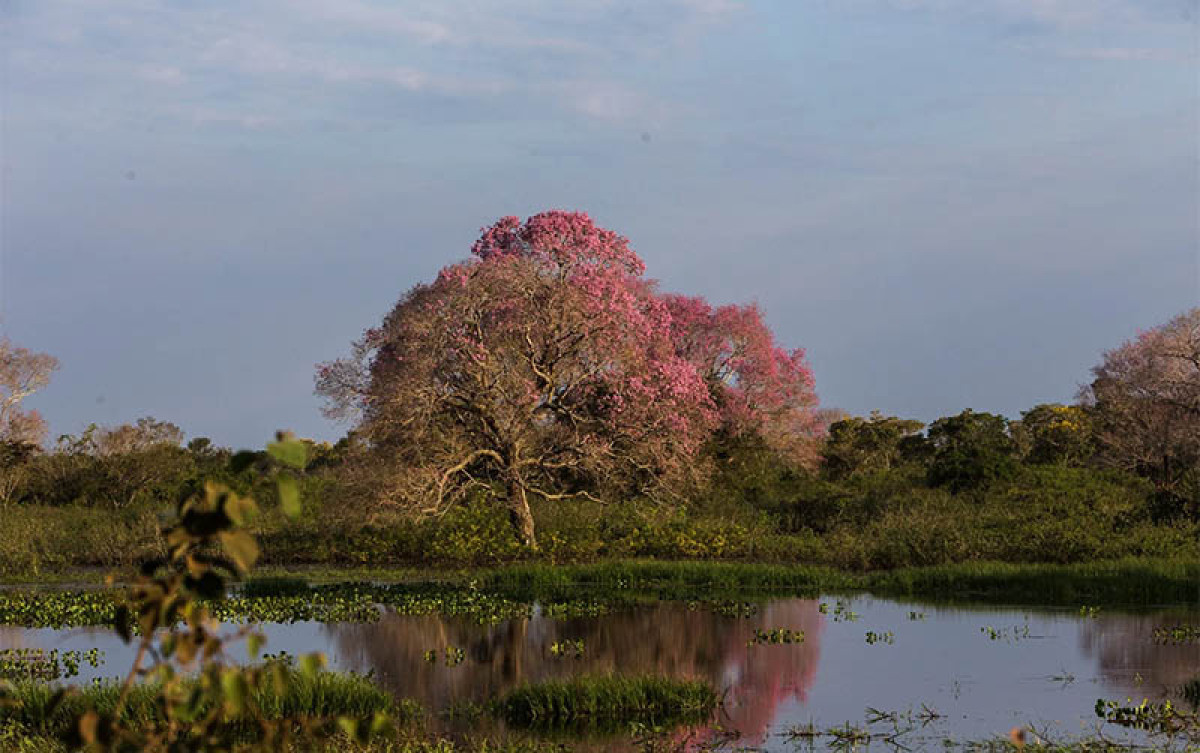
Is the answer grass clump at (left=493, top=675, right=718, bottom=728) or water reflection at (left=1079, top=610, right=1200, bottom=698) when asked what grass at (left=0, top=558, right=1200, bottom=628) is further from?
grass clump at (left=493, top=675, right=718, bottom=728)

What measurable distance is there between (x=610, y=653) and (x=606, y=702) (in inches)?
193

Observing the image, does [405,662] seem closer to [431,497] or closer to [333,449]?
[431,497]

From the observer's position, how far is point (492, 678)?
62.2 feet

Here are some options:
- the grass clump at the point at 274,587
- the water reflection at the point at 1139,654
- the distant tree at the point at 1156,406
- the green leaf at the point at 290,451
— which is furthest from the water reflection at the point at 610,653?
the distant tree at the point at 1156,406

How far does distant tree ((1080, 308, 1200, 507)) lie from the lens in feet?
147

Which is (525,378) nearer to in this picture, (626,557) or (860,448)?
(626,557)

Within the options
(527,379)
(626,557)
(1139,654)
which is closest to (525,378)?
(527,379)

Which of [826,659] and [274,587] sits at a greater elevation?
[274,587]

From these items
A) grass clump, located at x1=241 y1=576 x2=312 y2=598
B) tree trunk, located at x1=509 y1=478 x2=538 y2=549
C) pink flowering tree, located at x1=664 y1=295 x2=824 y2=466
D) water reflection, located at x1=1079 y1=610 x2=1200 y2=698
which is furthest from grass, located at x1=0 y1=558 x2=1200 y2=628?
pink flowering tree, located at x1=664 y1=295 x2=824 y2=466

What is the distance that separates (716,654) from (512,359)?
51.1 ft

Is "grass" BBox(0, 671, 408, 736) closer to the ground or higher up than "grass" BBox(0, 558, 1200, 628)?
closer to the ground

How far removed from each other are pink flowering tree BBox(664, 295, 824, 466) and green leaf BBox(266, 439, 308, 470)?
141 feet

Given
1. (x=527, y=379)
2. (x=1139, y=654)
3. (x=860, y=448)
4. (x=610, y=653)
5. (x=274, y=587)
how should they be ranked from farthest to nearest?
(x=860, y=448) < (x=527, y=379) < (x=274, y=587) < (x=610, y=653) < (x=1139, y=654)

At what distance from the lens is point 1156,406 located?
158 feet
